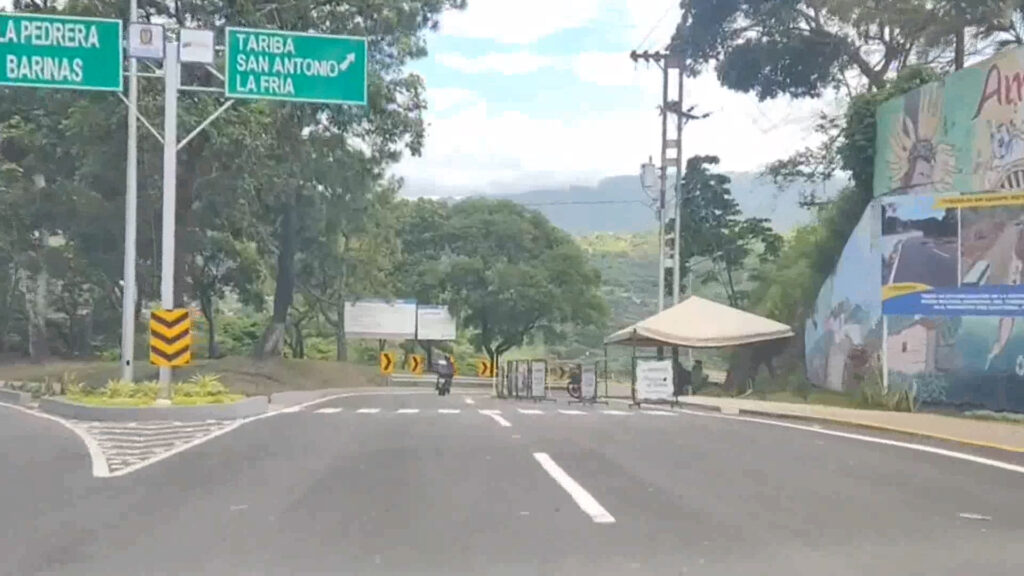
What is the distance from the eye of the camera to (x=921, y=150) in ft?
83.8

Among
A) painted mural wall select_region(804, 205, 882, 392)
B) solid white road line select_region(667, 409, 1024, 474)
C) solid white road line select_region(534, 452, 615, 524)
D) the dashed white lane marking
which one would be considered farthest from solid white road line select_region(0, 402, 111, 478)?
painted mural wall select_region(804, 205, 882, 392)

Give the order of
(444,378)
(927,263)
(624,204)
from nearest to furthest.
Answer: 1. (927,263)
2. (444,378)
3. (624,204)

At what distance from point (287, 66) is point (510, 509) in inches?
593

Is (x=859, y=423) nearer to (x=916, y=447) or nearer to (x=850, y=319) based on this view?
(x=916, y=447)

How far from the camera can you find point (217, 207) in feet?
130

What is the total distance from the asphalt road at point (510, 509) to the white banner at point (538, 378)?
19.9 m

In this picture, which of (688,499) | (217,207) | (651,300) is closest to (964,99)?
(688,499)

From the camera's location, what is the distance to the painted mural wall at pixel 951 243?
2266cm

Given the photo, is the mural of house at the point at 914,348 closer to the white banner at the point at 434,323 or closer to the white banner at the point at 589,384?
the white banner at the point at 589,384

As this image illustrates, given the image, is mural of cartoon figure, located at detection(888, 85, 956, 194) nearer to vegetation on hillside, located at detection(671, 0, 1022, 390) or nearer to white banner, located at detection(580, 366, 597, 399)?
vegetation on hillside, located at detection(671, 0, 1022, 390)

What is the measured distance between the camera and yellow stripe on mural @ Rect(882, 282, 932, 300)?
2470 cm

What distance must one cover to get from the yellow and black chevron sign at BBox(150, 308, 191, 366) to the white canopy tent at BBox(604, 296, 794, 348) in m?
13.2

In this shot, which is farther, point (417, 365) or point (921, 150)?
point (417, 365)

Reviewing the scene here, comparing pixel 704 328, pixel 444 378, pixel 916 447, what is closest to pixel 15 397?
pixel 444 378
